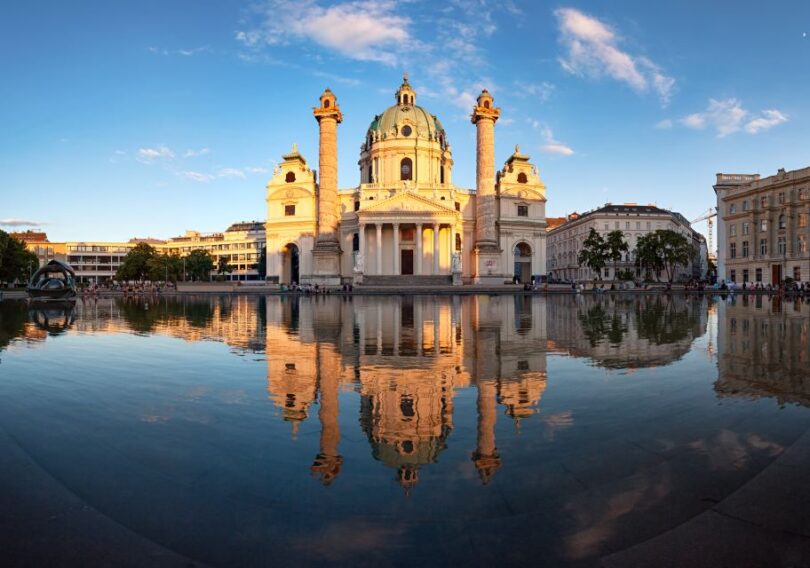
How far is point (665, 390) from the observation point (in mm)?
8359

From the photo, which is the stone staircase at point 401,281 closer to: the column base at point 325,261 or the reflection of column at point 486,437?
the column base at point 325,261

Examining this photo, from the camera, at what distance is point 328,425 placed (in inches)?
255

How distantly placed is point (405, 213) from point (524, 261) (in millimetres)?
21555

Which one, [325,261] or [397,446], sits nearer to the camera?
[397,446]

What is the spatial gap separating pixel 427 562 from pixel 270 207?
77829 mm

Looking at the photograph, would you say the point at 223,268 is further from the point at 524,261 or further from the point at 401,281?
the point at 524,261

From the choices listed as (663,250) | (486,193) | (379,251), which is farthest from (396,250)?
(663,250)

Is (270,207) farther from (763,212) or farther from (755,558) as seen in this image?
(755,558)

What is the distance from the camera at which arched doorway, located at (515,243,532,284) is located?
79062 mm

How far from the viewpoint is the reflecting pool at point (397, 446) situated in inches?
149

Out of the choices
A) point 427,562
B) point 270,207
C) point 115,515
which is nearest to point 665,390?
point 427,562

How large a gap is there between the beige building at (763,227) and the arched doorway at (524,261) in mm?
27207

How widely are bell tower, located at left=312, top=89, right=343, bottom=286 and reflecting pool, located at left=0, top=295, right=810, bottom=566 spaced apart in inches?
2223

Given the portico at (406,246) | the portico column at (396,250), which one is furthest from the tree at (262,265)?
the portico column at (396,250)
